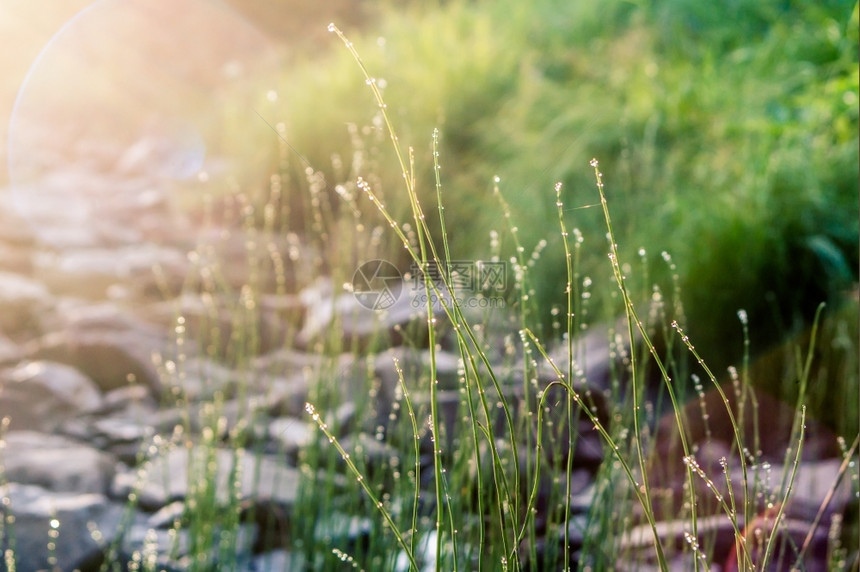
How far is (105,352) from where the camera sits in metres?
2.51

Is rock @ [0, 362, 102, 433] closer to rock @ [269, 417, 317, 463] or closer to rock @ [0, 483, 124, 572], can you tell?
rock @ [0, 483, 124, 572]

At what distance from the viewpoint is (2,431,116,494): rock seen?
1.82 metres

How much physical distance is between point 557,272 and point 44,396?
1.66 m

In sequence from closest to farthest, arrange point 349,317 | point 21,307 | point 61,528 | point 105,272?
1. point 61,528
2. point 349,317
3. point 21,307
4. point 105,272

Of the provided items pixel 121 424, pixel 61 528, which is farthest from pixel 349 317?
pixel 61 528

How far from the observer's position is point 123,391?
2418 millimetres

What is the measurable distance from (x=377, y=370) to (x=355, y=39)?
2.61 m

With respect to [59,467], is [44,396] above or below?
above

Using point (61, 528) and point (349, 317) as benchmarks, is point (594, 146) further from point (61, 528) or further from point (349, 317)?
point (61, 528)

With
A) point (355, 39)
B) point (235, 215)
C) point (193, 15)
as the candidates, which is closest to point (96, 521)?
point (235, 215)

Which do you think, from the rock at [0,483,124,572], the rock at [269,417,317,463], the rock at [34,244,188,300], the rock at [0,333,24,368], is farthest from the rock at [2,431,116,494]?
the rock at [34,244,188,300]

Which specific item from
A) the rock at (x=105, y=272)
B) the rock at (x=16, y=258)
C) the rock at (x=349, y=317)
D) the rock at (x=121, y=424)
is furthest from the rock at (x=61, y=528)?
the rock at (x=16, y=258)

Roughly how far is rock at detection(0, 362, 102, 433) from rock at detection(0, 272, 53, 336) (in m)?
0.49

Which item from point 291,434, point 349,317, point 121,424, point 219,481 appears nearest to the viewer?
point 219,481
